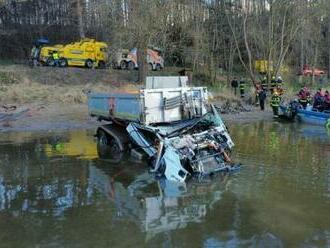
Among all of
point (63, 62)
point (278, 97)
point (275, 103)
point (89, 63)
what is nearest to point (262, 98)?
point (278, 97)

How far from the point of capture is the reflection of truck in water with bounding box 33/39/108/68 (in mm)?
34969

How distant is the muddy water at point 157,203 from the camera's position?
8000 mm

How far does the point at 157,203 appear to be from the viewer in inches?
396

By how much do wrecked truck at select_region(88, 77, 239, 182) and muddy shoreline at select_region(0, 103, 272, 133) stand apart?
6.03 metres

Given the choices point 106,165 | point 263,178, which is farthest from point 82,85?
point 263,178

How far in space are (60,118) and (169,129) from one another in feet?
36.3

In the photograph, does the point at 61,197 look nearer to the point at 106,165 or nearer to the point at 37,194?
the point at 37,194

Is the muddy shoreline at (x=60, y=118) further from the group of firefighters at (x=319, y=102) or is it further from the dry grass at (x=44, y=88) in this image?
the group of firefighters at (x=319, y=102)

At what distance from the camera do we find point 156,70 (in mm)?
37625

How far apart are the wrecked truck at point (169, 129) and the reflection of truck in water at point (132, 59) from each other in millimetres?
18933

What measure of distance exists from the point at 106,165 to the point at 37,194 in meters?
3.38

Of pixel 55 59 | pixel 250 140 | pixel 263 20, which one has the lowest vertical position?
pixel 250 140

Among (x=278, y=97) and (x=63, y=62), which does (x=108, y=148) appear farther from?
(x=63, y=62)

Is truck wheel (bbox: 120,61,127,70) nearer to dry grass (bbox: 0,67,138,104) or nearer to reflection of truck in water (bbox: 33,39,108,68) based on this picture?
reflection of truck in water (bbox: 33,39,108,68)
